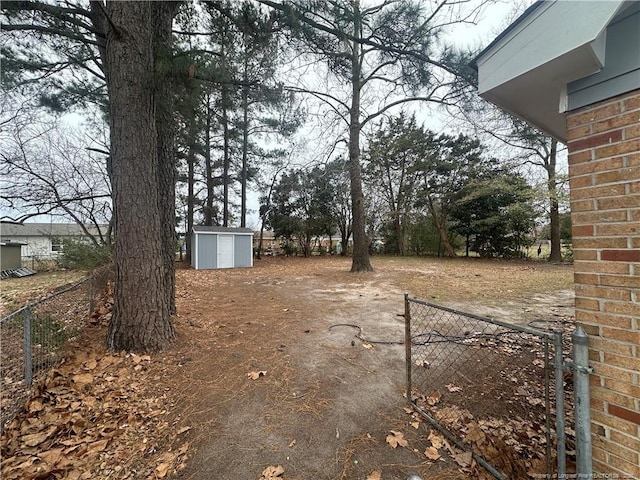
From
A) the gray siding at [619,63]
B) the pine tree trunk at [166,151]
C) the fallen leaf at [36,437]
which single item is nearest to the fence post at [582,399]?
the gray siding at [619,63]

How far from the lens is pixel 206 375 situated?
2.69 metres

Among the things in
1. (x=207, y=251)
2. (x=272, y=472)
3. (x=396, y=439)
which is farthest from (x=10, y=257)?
(x=396, y=439)

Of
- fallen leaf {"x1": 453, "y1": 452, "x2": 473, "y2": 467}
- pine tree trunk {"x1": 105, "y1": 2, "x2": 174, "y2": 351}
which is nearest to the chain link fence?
pine tree trunk {"x1": 105, "y1": 2, "x2": 174, "y2": 351}

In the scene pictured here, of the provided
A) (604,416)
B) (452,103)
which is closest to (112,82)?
(604,416)

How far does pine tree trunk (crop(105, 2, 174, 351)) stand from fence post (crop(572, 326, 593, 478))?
11.6 ft

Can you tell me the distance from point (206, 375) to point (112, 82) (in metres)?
3.30

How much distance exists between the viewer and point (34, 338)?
2908mm

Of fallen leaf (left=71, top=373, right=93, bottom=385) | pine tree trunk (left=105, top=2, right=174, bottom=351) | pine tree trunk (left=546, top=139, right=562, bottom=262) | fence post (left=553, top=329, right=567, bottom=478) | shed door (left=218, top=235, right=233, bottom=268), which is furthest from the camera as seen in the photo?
shed door (left=218, top=235, right=233, bottom=268)

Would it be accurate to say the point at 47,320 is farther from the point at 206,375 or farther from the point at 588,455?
the point at 588,455

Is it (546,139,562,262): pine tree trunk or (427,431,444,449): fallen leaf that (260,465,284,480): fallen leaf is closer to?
(427,431,444,449): fallen leaf

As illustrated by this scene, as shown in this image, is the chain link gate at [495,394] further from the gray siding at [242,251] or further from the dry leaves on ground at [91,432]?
the gray siding at [242,251]

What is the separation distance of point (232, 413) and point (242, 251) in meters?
13.9

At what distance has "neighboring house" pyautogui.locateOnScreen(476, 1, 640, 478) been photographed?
1217 millimetres

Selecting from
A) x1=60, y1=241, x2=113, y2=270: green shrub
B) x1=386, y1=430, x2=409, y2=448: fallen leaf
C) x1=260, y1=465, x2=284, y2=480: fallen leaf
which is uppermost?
x1=60, y1=241, x2=113, y2=270: green shrub
